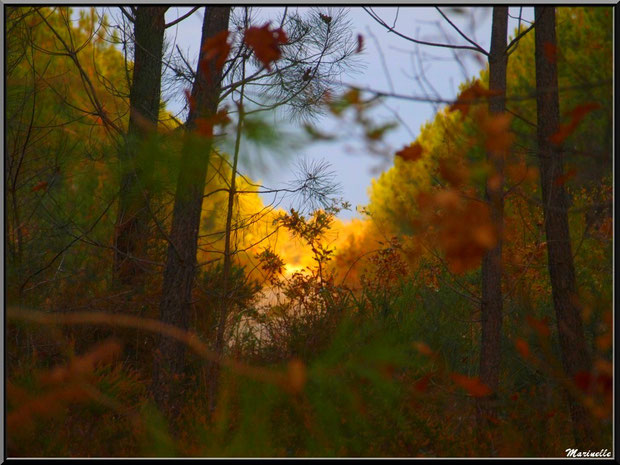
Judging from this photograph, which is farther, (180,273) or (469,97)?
(180,273)

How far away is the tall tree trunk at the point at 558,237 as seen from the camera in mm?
→ 3182

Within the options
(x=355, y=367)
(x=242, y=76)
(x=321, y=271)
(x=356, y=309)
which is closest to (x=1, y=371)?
(x=355, y=367)

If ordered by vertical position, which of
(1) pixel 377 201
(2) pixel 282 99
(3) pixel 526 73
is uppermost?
(3) pixel 526 73

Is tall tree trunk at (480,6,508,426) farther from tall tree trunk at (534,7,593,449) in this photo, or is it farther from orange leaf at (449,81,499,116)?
orange leaf at (449,81,499,116)

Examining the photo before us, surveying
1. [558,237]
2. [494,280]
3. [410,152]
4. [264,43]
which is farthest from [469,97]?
[558,237]

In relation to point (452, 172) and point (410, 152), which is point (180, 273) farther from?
point (452, 172)

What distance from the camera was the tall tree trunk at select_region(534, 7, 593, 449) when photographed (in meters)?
3.18

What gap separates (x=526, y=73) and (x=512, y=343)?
7719 mm

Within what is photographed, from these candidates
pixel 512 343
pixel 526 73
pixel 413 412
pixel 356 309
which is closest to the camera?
pixel 413 412

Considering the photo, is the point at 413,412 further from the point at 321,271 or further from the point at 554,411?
the point at 321,271

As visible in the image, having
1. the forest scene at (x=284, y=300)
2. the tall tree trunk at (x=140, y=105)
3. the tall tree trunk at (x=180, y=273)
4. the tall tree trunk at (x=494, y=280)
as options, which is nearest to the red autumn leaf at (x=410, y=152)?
the forest scene at (x=284, y=300)

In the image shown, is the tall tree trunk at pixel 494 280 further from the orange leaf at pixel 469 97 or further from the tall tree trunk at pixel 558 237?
the orange leaf at pixel 469 97

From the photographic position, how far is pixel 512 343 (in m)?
4.27

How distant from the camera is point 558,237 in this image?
3295 millimetres
